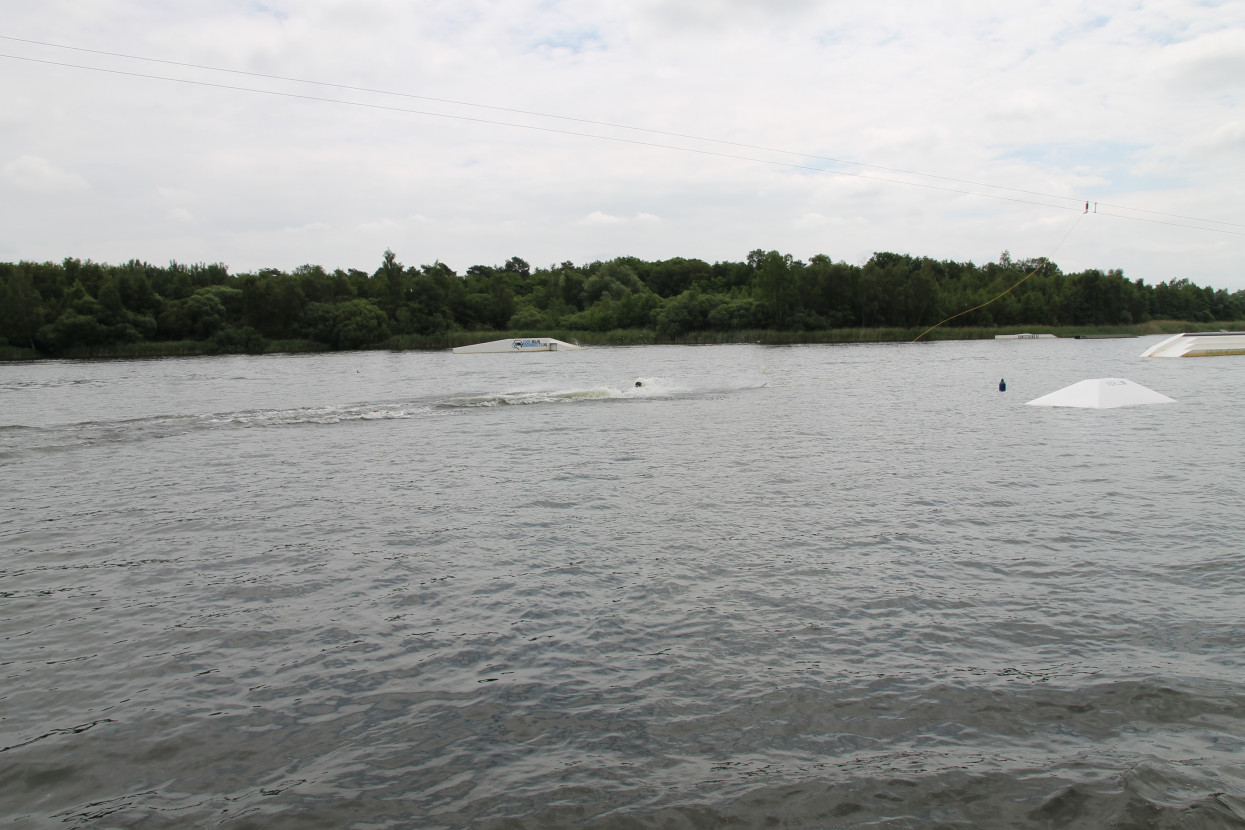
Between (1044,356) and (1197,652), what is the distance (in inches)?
2687

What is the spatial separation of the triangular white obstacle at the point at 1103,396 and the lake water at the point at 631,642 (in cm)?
916

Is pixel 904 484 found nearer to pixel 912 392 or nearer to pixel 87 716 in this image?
pixel 87 716

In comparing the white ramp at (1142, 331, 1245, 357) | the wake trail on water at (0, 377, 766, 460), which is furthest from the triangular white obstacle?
the white ramp at (1142, 331, 1245, 357)

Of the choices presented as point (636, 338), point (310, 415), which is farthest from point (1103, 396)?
point (636, 338)

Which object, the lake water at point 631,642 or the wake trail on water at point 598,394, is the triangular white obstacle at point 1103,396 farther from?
the wake trail on water at point 598,394

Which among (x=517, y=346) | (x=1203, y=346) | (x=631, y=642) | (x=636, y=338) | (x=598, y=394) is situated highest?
(x=636, y=338)

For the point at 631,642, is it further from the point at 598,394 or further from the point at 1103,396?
the point at 598,394

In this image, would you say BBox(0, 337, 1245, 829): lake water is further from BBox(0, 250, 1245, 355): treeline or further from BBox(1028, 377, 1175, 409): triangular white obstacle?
BBox(0, 250, 1245, 355): treeline

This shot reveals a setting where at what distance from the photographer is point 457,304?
459ft

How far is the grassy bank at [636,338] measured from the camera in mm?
101438

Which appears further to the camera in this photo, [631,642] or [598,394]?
[598,394]

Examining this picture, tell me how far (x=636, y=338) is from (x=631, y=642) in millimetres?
116441

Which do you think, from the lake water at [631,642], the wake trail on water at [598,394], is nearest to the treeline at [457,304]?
the wake trail on water at [598,394]

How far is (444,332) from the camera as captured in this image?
126 metres
